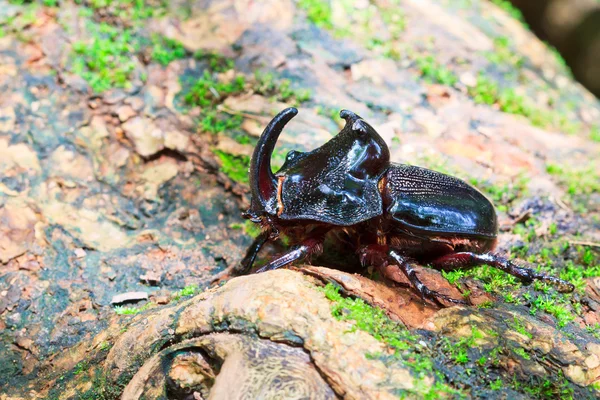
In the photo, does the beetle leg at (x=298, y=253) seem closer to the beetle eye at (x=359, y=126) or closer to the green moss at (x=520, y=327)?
the beetle eye at (x=359, y=126)

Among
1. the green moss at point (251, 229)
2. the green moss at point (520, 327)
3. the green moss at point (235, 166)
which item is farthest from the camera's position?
the green moss at point (235, 166)

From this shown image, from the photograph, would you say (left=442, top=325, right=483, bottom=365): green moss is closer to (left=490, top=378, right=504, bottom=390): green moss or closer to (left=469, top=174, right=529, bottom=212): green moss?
(left=490, top=378, right=504, bottom=390): green moss

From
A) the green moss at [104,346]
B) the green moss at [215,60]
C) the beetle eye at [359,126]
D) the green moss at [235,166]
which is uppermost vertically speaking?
the beetle eye at [359,126]

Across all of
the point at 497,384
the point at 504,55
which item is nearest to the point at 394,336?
the point at 497,384

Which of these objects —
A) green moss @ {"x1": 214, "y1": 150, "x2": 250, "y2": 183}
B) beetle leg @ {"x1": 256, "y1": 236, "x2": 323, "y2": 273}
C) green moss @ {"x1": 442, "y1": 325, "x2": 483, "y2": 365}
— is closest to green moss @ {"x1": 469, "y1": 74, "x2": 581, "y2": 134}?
green moss @ {"x1": 214, "y1": 150, "x2": 250, "y2": 183}

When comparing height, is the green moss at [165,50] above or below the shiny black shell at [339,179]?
below

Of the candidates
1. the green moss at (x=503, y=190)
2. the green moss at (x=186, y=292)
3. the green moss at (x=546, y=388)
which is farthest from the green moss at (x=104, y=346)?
the green moss at (x=503, y=190)

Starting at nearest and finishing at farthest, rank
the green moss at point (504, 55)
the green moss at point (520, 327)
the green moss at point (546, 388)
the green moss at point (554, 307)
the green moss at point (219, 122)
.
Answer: the green moss at point (546, 388)
the green moss at point (520, 327)
the green moss at point (554, 307)
the green moss at point (219, 122)
the green moss at point (504, 55)

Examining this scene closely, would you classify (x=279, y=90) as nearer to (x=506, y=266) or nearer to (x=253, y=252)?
(x=253, y=252)
